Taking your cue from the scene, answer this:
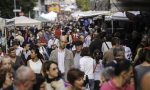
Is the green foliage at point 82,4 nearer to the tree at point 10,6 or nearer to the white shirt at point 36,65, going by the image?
the tree at point 10,6

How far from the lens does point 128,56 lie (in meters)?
13.5

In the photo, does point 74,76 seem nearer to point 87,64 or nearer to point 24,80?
point 24,80

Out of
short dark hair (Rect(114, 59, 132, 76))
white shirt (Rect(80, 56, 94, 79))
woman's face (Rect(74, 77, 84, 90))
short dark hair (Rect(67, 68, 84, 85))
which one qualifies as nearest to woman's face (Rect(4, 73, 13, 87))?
short dark hair (Rect(67, 68, 84, 85))

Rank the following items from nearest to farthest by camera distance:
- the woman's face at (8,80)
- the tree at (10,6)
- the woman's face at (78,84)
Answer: the woman's face at (78,84) → the woman's face at (8,80) → the tree at (10,6)

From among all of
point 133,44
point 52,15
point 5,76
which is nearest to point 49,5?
point 52,15

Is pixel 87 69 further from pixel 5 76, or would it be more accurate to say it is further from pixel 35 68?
pixel 5 76

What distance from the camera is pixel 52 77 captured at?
774cm

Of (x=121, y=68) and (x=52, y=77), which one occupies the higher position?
(x=121, y=68)

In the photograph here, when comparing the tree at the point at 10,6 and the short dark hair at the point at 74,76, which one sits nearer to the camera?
the short dark hair at the point at 74,76

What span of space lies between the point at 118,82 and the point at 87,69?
5679 millimetres

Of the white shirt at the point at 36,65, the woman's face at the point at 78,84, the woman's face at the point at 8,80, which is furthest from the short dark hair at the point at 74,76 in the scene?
the white shirt at the point at 36,65

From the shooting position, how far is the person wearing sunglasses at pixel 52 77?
7.63 metres

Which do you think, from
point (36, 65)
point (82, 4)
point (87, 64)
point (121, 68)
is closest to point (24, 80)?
point (121, 68)

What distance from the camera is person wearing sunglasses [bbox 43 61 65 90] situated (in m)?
7.63
